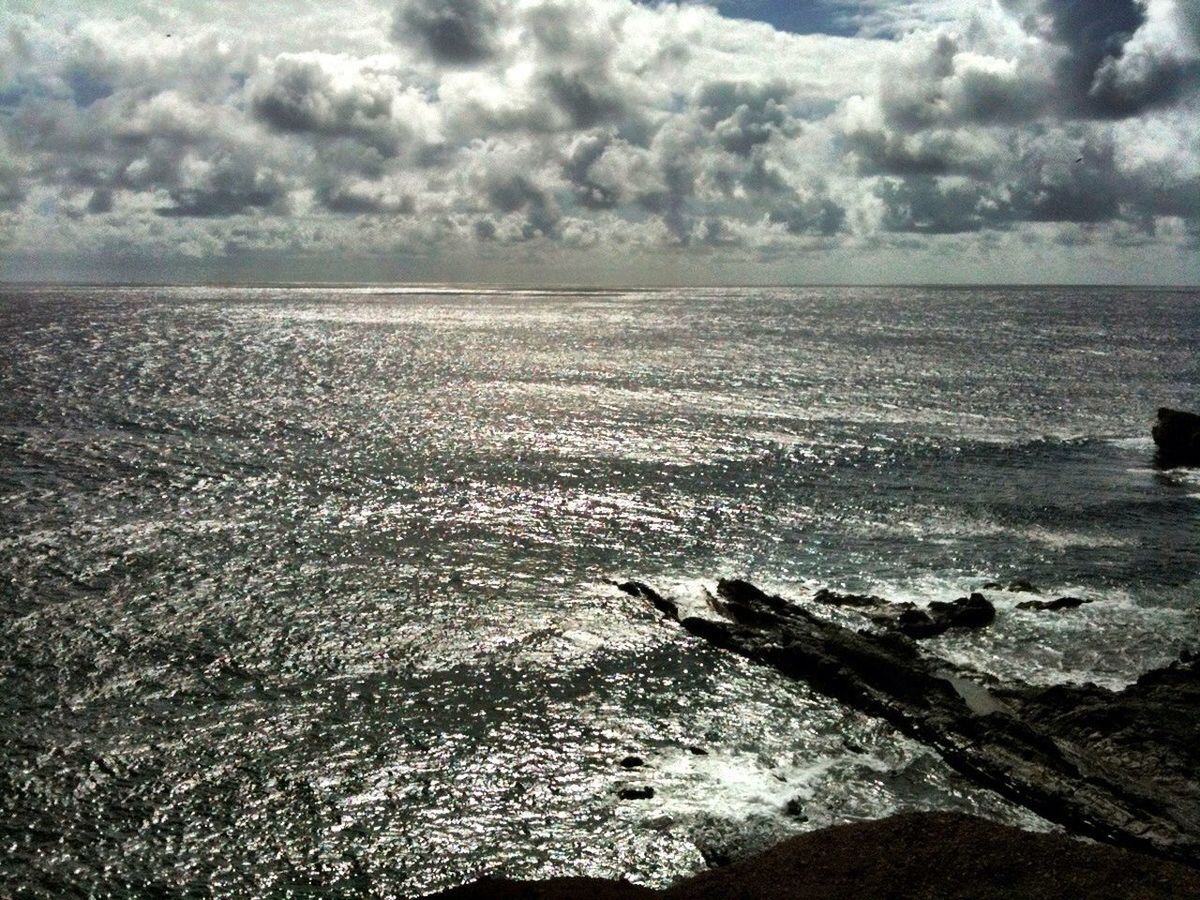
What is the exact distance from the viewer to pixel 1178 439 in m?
60.1

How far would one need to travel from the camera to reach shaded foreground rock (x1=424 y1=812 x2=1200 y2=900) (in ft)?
52.9

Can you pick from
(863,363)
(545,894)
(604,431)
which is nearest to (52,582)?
(545,894)

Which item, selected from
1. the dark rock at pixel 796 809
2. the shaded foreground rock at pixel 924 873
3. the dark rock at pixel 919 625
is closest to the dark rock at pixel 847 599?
the dark rock at pixel 919 625

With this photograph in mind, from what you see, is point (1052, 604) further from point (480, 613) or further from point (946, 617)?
point (480, 613)

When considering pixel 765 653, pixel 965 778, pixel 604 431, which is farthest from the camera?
pixel 604 431

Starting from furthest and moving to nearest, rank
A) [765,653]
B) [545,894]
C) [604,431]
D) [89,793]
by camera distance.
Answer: [604,431], [765,653], [89,793], [545,894]

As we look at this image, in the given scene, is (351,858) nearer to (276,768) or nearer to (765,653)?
(276,768)

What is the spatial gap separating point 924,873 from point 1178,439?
55.1 meters

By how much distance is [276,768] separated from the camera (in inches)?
866

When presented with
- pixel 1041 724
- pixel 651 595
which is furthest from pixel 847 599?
pixel 1041 724

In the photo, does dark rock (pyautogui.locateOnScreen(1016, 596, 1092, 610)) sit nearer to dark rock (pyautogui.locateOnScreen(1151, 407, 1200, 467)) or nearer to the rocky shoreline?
the rocky shoreline

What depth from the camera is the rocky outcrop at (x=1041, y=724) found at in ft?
64.6

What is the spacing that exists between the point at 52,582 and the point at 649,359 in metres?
95.0

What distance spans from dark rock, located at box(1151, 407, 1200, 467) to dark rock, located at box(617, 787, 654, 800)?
5213 cm
